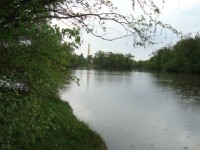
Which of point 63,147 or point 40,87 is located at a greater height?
point 40,87

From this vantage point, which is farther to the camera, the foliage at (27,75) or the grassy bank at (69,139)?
the grassy bank at (69,139)

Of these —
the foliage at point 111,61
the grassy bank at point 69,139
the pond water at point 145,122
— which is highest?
the foliage at point 111,61

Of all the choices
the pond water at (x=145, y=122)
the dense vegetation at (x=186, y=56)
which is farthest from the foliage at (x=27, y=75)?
the dense vegetation at (x=186, y=56)

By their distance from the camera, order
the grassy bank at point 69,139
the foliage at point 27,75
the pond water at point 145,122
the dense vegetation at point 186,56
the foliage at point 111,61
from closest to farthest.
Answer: the foliage at point 27,75
the grassy bank at point 69,139
the pond water at point 145,122
the dense vegetation at point 186,56
the foliage at point 111,61

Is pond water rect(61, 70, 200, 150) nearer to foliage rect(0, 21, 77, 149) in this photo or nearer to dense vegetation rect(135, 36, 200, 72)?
foliage rect(0, 21, 77, 149)

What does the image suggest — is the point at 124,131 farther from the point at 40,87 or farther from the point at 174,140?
the point at 40,87

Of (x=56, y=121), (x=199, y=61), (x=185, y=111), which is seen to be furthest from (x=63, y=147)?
(x=199, y=61)

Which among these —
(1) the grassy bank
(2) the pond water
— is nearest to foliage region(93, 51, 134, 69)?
(2) the pond water

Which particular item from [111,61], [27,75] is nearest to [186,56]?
[111,61]

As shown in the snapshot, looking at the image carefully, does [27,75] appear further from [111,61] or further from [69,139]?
[111,61]

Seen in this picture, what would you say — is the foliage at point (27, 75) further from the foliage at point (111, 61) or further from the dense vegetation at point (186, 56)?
the foliage at point (111, 61)

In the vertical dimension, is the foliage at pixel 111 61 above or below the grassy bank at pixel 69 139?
above

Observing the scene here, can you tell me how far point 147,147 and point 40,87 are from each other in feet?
29.9

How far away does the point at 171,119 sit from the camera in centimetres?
2108
